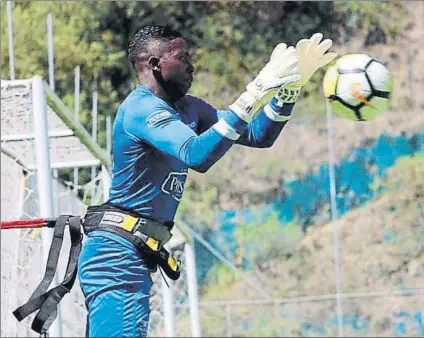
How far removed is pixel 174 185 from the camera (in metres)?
4.38

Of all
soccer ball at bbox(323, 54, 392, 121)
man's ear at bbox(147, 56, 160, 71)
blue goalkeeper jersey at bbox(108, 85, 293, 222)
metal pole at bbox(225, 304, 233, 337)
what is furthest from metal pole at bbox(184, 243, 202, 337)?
man's ear at bbox(147, 56, 160, 71)

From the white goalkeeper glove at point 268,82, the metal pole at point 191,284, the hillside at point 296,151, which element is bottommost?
the metal pole at point 191,284

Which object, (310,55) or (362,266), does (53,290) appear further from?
(362,266)

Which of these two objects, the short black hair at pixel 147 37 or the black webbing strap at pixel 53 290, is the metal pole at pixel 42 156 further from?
the short black hair at pixel 147 37

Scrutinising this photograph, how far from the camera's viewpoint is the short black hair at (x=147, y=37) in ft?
14.4

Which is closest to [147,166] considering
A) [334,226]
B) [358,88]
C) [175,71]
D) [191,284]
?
[175,71]

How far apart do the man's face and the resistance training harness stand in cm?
50

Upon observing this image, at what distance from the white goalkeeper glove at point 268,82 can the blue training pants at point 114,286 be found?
0.71 meters

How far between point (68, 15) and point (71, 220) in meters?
16.4

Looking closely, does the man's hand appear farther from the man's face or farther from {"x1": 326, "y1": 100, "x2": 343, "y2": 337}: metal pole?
{"x1": 326, "y1": 100, "x2": 343, "y2": 337}: metal pole

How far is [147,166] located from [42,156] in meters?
2.71

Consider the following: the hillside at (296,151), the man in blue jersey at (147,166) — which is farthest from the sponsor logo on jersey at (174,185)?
the hillside at (296,151)

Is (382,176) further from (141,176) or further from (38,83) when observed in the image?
(141,176)

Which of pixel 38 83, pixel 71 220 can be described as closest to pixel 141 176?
pixel 71 220
